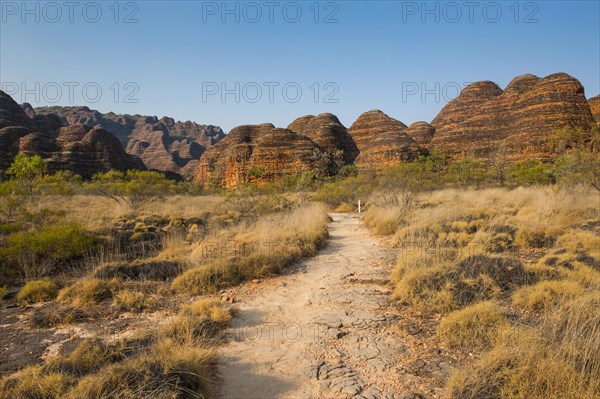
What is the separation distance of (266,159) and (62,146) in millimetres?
32637

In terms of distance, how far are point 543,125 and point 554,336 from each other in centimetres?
4721

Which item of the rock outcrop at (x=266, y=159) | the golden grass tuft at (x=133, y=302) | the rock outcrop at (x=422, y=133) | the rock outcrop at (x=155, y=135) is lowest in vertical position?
the golden grass tuft at (x=133, y=302)

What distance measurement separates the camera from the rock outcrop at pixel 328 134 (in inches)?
2419

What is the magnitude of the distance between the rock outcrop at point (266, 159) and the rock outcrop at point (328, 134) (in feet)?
22.1

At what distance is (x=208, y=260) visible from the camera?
763 centimetres

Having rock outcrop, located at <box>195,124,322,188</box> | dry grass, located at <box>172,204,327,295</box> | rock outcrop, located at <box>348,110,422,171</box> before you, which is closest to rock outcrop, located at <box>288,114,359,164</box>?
rock outcrop, located at <box>195,124,322,188</box>

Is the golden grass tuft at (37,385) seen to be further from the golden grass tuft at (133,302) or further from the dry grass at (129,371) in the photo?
the golden grass tuft at (133,302)

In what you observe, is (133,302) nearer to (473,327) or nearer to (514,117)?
(473,327)

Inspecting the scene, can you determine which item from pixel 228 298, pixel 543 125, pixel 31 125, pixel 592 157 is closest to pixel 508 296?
pixel 228 298

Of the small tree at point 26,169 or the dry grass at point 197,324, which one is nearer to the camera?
the dry grass at point 197,324

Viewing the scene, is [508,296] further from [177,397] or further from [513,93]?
[513,93]

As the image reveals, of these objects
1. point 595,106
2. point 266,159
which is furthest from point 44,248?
point 595,106

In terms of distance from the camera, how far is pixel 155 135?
12838cm

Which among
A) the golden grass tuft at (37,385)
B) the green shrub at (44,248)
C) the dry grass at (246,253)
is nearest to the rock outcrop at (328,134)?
the dry grass at (246,253)
